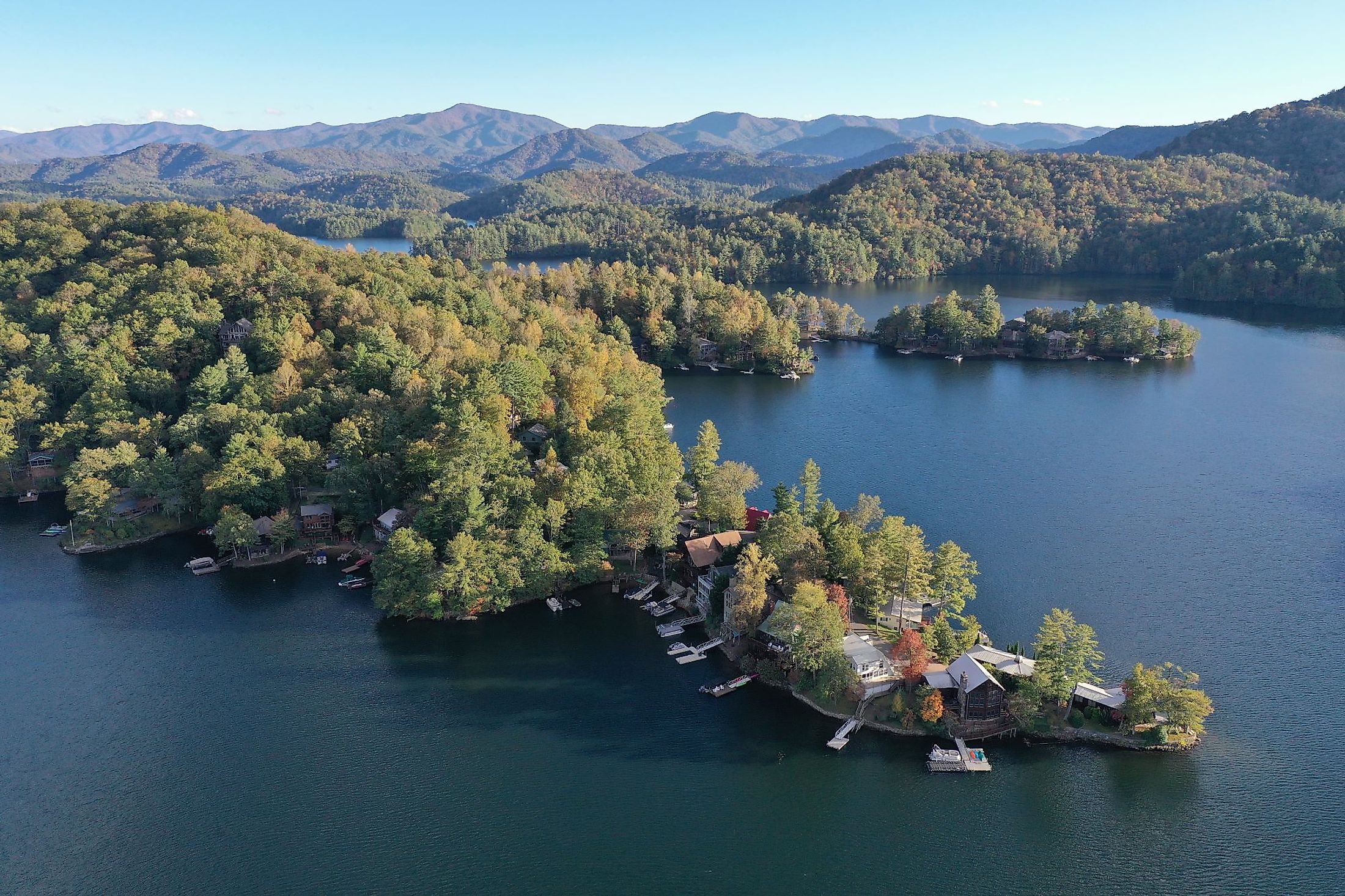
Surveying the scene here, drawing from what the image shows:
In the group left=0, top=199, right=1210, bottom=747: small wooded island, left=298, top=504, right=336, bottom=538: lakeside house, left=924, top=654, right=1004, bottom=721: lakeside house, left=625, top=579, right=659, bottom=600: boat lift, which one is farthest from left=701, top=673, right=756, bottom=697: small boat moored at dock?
left=298, top=504, right=336, bottom=538: lakeside house

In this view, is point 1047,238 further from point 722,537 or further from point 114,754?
point 114,754

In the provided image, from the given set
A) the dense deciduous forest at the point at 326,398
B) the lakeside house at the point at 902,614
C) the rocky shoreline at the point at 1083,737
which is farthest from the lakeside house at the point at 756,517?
the rocky shoreline at the point at 1083,737

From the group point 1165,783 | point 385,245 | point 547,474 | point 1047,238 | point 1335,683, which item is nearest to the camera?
point 1165,783

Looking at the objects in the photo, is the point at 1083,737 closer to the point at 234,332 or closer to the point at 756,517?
the point at 756,517

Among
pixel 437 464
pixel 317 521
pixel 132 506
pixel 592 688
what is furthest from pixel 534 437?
pixel 132 506

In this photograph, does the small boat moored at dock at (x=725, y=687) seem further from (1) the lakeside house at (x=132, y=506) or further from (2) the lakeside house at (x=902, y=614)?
(1) the lakeside house at (x=132, y=506)

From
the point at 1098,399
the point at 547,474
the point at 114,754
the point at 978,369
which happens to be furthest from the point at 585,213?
the point at 114,754
